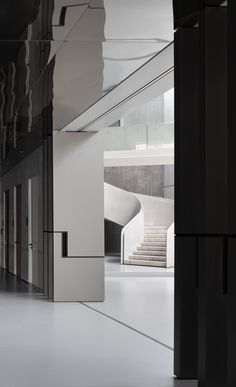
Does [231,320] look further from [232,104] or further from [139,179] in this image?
[139,179]

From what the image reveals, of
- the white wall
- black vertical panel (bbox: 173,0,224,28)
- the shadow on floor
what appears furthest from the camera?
the white wall

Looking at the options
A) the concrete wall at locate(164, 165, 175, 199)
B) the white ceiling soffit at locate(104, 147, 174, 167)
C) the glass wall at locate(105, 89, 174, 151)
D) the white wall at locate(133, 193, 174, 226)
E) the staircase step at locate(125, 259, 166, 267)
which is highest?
the glass wall at locate(105, 89, 174, 151)

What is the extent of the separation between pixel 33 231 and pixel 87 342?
32.8 ft

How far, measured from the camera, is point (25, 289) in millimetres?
16656

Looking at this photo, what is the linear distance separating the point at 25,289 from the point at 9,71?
799 centimetres

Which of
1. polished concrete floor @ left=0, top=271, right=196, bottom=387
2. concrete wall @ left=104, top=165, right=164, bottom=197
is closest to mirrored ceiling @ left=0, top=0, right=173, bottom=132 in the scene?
polished concrete floor @ left=0, top=271, right=196, bottom=387

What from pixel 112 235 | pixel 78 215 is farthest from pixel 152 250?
pixel 78 215

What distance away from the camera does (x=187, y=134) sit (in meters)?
6.54

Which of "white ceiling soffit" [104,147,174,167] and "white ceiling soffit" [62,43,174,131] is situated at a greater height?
"white ceiling soffit" [104,147,174,167]

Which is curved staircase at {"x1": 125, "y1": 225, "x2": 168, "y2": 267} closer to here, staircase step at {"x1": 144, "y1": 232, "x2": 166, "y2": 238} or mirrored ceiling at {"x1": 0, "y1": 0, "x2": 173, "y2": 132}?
staircase step at {"x1": 144, "y1": 232, "x2": 166, "y2": 238}

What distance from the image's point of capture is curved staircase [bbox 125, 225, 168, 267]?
962 inches

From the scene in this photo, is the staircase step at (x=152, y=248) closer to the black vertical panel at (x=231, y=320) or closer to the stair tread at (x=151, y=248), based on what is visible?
the stair tread at (x=151, y=248)

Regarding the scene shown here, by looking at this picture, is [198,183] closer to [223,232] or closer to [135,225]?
[223,232]

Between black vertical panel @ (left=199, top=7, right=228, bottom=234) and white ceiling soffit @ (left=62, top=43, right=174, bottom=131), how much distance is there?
58.0 inches
